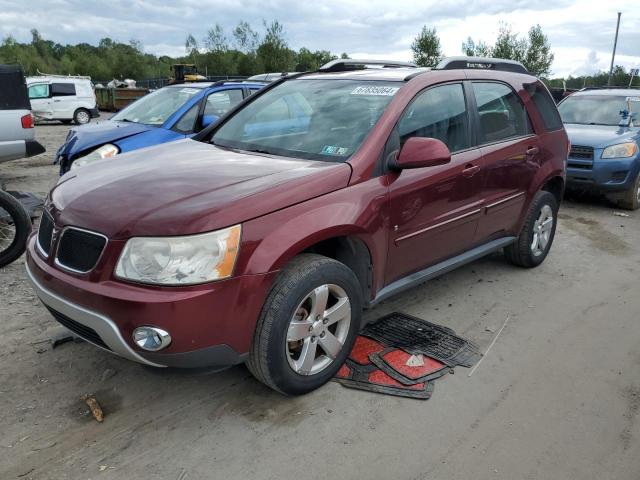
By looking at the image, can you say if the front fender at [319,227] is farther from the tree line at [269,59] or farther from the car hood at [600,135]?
the tree line at [269,59]

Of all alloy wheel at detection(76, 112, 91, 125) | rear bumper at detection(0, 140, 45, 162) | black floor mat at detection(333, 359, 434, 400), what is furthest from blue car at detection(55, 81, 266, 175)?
alloy wheel at detection(76, 112, 91, 125)

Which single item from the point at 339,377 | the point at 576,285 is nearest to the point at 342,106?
the point at 339,377

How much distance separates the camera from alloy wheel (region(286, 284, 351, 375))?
2840 mm

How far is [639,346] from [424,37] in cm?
4719

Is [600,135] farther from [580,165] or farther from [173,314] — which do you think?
[173,314]

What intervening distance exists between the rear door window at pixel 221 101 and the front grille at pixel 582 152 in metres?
4.79

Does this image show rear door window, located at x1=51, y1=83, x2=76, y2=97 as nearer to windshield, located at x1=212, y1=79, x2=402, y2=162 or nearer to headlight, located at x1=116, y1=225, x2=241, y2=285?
windshield, located at x1=212, y1=79, x2=402, y2=162

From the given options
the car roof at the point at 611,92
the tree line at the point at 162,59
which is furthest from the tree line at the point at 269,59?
A: the car roof at the point at 611,92

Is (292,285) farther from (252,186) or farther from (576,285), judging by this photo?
(576,285)

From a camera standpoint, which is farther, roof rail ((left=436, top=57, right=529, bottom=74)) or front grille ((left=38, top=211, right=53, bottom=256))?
roof rail ((left=436, top=57, right=529, bottom=74))

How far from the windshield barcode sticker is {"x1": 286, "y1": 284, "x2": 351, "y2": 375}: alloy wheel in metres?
1.36

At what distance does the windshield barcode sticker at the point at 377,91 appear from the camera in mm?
3492

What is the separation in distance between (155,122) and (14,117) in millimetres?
1875

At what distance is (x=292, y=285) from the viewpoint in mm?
2699
